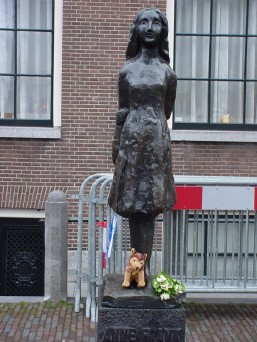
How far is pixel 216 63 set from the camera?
11.7 meters

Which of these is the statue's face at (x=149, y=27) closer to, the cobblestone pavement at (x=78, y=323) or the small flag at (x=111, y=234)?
the small flag at (x=111, y=234)

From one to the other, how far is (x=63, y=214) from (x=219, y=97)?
12.4 feet

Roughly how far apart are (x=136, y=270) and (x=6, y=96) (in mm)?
6558

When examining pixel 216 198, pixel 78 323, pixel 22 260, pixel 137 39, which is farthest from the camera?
pixel 22 260

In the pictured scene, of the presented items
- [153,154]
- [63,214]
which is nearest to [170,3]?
[63,214]

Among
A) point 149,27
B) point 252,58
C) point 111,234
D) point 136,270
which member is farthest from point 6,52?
point 136,270

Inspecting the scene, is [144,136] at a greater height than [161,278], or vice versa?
[144,136]

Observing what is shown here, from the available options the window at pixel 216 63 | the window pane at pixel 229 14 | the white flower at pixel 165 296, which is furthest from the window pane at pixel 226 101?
the white flower at pixel 165 296

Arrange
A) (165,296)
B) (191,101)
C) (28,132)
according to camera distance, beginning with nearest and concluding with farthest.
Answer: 1. (165,296)
2. (28,132)
3. (191,101)

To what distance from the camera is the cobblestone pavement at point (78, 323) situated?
805 centimetres

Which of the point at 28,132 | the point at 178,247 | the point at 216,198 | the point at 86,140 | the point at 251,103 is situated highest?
the point at 251,103

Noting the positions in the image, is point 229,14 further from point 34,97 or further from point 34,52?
point 34,97

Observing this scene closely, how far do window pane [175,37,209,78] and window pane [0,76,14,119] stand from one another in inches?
112

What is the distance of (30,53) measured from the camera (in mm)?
11445
